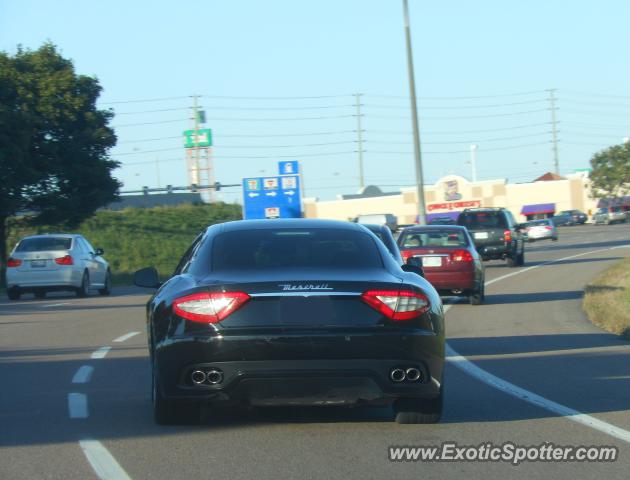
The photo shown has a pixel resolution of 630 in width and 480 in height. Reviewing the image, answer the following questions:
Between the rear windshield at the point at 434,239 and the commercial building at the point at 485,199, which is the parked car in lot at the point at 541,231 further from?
the rear windshield at the point at 434,239

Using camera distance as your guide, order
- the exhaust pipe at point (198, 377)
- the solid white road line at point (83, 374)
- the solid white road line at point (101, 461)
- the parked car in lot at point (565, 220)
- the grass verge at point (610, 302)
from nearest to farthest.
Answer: the solid white road line at point (101, 461) → the exhaust pipe at point (198, 377) → the solid white road line at point (83, 374) → the grass verge at point (610, 302) → the parked car in lot at point (565, 220)

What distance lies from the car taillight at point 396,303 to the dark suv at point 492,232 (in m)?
26.7

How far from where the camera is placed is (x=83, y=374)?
35.5 ft

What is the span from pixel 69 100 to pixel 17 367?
29.4 meters

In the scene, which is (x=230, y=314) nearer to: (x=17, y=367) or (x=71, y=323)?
(x=17, y=367)

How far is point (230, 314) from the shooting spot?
6.84 metres

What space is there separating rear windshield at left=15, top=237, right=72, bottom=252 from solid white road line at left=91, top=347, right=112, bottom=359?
12857 millimetres

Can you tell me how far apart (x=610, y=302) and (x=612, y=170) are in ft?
259

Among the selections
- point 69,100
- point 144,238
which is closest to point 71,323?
point 69,100

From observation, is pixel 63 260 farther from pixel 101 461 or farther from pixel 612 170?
pixel 612 170

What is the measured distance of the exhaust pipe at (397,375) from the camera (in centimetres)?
690

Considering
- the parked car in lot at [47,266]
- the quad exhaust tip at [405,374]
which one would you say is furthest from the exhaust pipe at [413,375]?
the parked car in lot at [47,266]

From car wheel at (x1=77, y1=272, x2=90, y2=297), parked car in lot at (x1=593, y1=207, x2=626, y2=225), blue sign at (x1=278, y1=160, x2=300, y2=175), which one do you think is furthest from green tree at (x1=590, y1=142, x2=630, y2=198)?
car wheel at (x1=77, y1=272, x2=90, y2=297)

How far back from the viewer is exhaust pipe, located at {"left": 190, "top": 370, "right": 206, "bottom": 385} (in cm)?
689
